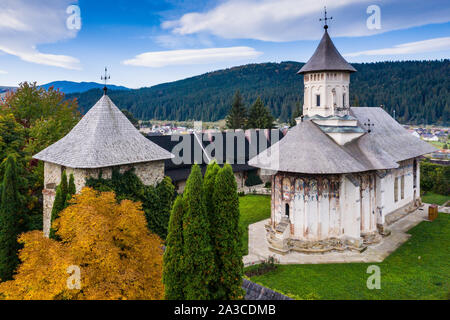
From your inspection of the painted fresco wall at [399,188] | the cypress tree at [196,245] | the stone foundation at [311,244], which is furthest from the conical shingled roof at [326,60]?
the cypress tree at [196,245]

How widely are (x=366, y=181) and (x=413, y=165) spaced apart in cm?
1093

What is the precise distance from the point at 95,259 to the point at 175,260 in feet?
10.2

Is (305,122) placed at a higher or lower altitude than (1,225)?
higher

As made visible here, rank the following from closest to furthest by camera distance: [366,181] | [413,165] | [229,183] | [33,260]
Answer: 1. [229,183]
2. [33,260]
3. [366,181]
4. [413,165]

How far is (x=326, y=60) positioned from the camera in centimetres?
2086

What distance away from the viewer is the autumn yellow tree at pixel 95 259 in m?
9.40

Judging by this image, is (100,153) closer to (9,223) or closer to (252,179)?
(9,223)

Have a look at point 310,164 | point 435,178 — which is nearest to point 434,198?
point 435,178

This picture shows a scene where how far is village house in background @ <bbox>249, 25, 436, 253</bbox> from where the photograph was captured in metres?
18.0

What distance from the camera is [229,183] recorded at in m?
9.52

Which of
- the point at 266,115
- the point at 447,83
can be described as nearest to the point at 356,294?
the point at 266,115

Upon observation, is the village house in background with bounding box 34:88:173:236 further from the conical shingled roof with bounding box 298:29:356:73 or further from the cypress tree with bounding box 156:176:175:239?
the conical shingled roof with bounding box 298:29:356:73
